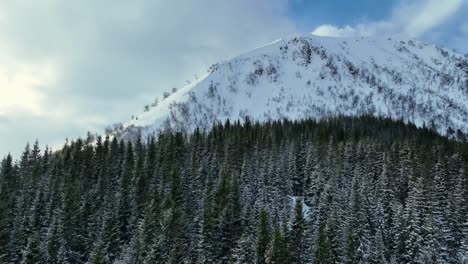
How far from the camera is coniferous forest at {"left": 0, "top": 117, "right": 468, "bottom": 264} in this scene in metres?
75.4

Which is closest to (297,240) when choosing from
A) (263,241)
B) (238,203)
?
(263,241)

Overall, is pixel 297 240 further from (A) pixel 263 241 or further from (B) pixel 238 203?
(B) pixel 238 203

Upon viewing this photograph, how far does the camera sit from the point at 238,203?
86.8 m

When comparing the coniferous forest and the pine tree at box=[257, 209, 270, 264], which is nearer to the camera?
the pine tree at box=[257, 209, 270, 264]

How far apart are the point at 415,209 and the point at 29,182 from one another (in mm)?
85169

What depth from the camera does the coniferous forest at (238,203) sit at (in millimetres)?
75406

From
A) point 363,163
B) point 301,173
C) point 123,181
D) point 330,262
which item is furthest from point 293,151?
point 330,262

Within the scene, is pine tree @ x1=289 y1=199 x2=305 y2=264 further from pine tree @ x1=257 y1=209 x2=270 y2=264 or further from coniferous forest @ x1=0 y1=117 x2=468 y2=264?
pine tree @ x1=257 y1=209 x2=270 y2=264

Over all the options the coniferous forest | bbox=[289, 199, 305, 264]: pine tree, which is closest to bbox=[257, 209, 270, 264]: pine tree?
the coniferous forest

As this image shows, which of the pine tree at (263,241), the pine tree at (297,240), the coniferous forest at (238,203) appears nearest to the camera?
the pine tree at (263,241)

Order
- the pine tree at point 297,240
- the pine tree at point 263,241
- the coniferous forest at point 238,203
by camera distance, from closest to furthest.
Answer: the pine tree at point 263,241, the pine tree at point 297,240, the coniferous forest at point 238,203

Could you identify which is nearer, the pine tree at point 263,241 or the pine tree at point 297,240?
the pine tree at point 263,241

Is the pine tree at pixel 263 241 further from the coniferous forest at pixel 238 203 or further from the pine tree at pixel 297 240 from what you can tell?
the pine tree at pixel 297 240

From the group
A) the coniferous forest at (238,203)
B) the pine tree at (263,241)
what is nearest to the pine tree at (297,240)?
the coniferous forest at (238,203)
